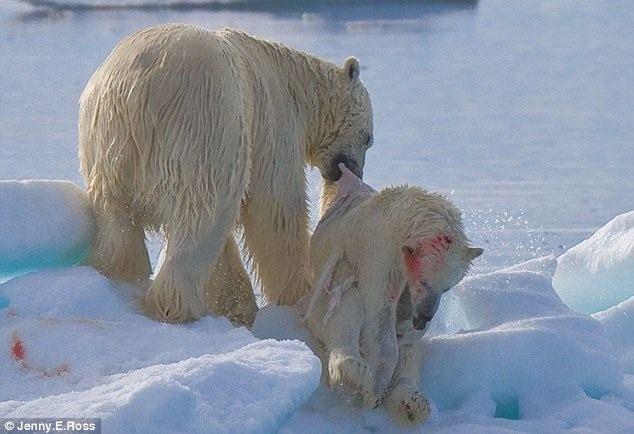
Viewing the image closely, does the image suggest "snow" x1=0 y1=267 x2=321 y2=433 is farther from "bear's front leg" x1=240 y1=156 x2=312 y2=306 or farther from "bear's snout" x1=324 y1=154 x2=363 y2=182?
"bear's snout" x1=324 y1=154 x2=363 y2=182

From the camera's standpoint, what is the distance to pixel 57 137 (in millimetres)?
10773

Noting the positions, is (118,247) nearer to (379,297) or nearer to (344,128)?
(379,297)

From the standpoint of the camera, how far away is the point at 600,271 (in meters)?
5.61

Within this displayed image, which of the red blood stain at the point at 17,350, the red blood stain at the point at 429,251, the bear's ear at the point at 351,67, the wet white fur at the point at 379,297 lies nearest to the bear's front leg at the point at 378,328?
the wet white fur at the point at 379,297

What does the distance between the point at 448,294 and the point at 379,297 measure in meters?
0.79

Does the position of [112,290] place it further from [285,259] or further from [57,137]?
[57,137]

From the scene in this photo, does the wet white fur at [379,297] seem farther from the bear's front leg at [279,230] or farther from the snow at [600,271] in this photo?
the snow at [600,271]

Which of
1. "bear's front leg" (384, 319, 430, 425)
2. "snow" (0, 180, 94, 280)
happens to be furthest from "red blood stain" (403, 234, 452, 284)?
"snow" (0, 180, 94, 280)

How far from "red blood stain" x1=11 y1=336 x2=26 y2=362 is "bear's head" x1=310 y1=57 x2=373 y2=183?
1.64 meters

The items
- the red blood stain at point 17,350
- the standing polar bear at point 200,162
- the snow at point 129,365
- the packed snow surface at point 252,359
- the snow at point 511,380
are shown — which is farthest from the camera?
the standing polar bear at point 200,162

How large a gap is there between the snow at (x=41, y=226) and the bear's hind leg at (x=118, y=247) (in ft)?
0.21

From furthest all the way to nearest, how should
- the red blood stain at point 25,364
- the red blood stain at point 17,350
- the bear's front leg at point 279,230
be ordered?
the bear's front leg at point 279,230 < the red blood stain at point 17,350 < the red blood stain at point 25,364

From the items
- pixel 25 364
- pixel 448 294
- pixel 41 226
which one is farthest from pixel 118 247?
pixel 448 294

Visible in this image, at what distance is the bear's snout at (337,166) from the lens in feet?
17.1
